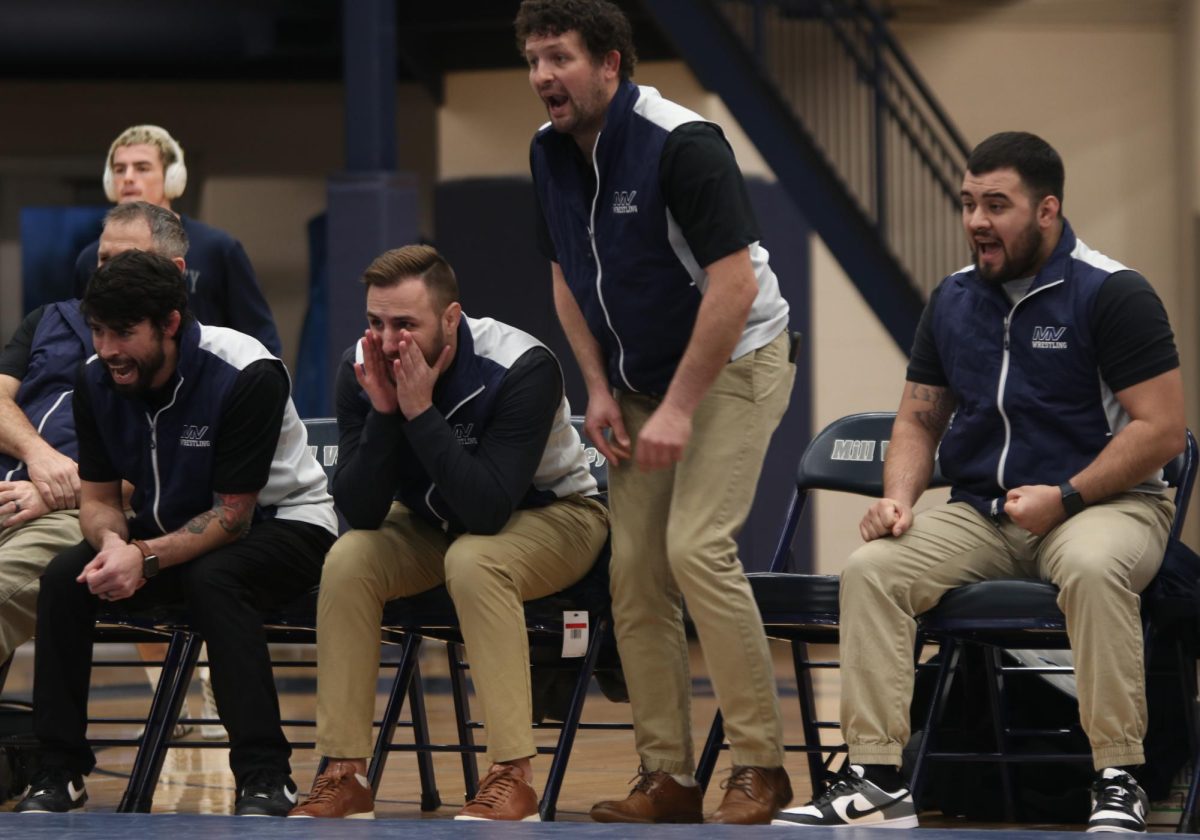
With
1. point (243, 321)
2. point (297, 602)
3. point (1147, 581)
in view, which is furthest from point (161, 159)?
point (1147, 581)

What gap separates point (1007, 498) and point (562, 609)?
0.93 meters

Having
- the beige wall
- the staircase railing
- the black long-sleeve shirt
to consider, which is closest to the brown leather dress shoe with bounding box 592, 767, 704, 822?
the black long-sleeve shirt

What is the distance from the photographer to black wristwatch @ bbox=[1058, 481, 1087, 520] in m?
3.57

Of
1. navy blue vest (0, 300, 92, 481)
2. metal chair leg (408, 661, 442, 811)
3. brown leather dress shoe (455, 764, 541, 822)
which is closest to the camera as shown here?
brown leather dress shoe (455, 764, 541, 822)

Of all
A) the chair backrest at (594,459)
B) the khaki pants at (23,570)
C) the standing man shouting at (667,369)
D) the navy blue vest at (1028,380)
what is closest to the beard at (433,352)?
the standing man shouting at (667,369)

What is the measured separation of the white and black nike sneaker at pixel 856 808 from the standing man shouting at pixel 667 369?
179 mm

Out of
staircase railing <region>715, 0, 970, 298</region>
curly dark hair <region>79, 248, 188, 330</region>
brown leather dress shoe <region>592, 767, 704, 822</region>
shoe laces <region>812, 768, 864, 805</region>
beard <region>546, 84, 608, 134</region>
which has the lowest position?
brown leather dress shoe <region>592, 767, 704, 822</region>

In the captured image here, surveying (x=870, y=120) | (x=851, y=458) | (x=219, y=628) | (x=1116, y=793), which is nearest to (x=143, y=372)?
(x=219, y=628)

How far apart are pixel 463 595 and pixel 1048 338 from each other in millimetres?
1257

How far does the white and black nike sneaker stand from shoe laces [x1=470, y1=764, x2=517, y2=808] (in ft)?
1.67

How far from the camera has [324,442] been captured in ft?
14.9

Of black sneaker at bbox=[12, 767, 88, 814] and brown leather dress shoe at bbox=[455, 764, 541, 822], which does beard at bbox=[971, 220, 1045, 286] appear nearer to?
brown leather dress shoe at bbox=[455, 764, 541, 822]

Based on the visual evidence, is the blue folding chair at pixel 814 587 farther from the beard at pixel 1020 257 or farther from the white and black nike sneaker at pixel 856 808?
the beard at pixel 1020 257

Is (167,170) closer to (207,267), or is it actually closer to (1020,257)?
(207,267)
